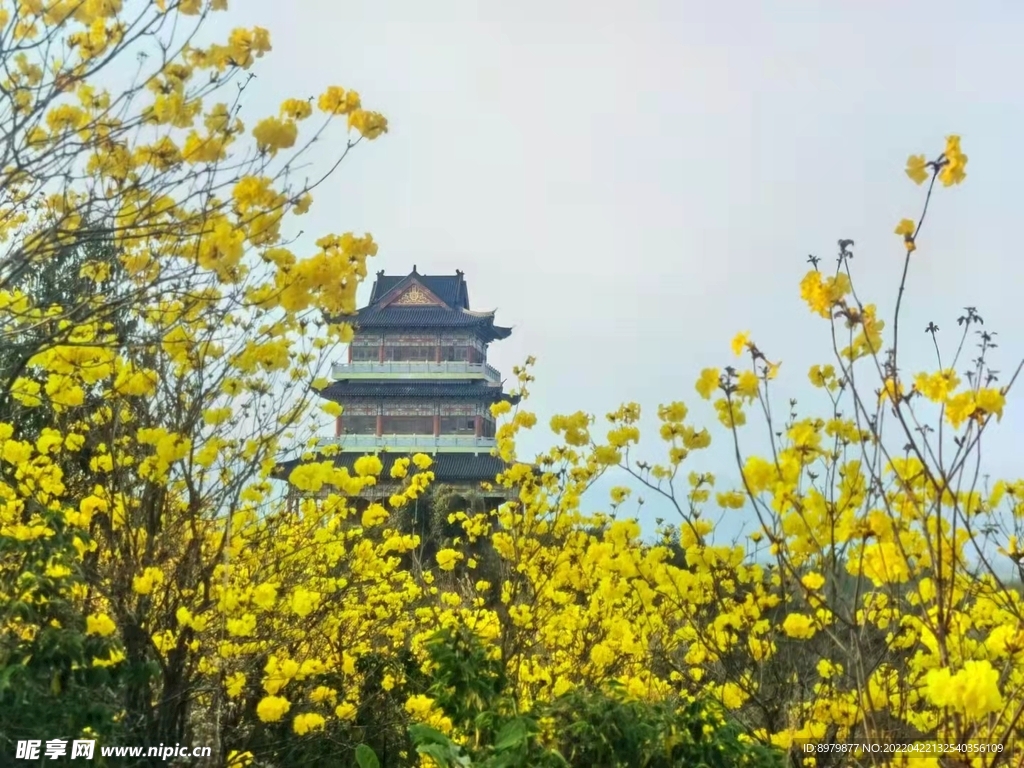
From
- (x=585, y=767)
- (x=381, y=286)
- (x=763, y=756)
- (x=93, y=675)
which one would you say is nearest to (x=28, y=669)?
(x=93, y=675)

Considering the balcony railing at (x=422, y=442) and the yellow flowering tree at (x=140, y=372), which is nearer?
the yellow flowering tree at (x=140, y=372)

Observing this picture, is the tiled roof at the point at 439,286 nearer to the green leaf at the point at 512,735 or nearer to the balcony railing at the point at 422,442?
the balcony railing at the point at 422,442

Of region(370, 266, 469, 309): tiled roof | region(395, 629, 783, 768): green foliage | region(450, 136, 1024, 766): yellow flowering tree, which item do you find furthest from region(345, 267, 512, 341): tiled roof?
region(395, 629, 783, 768): green foliage

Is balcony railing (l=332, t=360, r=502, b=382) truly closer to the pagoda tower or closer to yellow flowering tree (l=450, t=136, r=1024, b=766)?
the pagoda tower

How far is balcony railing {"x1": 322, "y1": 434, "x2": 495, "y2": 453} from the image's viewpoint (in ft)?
73.5

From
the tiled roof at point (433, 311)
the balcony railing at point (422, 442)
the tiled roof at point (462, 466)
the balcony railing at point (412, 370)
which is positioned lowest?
the tiled roof at point (462, 466)

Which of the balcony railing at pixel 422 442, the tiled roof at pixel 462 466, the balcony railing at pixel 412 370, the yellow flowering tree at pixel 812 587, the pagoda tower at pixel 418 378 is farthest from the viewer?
the balcony railing at pixel 412 370

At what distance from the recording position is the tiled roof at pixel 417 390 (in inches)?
922

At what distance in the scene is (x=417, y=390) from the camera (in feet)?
77.3

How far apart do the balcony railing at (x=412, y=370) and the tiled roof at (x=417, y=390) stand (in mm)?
200

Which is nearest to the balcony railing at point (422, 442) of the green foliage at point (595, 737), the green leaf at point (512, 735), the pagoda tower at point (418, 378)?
the pagoda tower at point (418, 378)

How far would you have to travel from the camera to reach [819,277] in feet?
5.60

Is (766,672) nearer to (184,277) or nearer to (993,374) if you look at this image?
(993,374)

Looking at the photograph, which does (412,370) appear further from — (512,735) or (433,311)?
(512,735)
